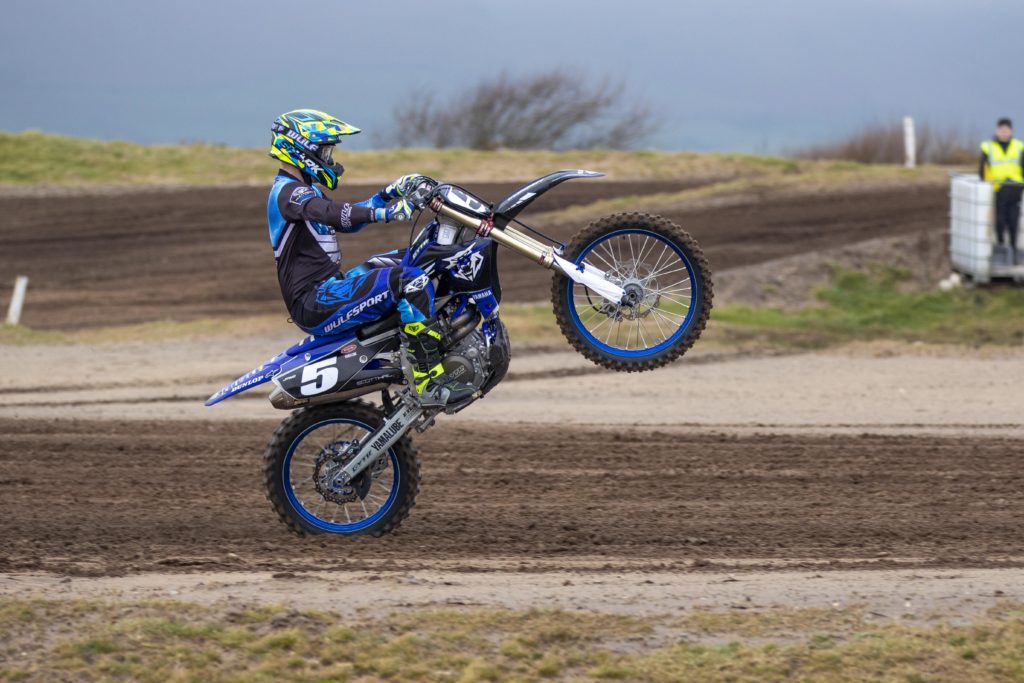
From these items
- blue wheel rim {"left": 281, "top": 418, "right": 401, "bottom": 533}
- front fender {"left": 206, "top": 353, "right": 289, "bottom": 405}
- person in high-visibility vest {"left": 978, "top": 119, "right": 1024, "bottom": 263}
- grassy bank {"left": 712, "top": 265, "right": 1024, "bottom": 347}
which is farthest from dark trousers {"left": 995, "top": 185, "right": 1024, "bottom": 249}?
front fender {"left": 206, "top": 353, "right": 289, "bottom": 405}

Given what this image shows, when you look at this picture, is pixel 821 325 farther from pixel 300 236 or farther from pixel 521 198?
pixel 300 236

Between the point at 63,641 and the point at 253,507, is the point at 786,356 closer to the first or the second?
the point at 253,507

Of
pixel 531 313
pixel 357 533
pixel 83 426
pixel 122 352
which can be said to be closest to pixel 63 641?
pixel 357 533

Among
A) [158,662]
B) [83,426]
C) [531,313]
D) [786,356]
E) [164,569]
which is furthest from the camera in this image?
[531,313]

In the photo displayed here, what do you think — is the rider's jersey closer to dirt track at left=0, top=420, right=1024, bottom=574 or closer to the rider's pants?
dirt track at left=0, top=420, right=1024, bottom=574

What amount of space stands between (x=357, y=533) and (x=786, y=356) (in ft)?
31.3

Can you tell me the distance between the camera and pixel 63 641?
5.84m

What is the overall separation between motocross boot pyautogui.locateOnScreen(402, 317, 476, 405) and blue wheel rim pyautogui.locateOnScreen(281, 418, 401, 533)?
1.35 feet

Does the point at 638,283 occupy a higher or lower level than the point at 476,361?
higher

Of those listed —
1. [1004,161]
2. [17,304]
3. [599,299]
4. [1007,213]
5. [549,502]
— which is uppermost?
[1004,161]

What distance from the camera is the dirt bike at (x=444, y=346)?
7438 mm

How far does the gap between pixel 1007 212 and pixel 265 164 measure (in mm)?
16685

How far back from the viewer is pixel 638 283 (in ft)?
25.1

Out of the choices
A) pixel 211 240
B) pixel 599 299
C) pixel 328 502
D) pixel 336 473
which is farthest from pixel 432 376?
pixel 211 240
